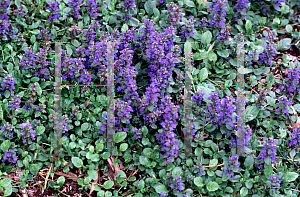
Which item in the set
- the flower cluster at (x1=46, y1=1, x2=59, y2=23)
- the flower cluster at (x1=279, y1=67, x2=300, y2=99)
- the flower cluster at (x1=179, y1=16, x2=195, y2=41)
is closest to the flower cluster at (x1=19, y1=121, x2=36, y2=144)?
the flower cluster at (x1=46, y1=1, x2=59, y2=23)

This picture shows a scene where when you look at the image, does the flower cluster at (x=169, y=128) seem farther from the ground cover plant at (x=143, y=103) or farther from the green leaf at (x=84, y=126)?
the green leaf at (x=84, y=126)

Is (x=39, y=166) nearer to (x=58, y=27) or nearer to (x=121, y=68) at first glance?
Answer: (x=121, y=68)

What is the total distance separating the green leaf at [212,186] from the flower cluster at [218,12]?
224 centimetres

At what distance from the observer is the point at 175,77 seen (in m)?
4.93

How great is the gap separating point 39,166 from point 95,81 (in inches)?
51.7

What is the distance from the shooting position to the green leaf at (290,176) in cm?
426

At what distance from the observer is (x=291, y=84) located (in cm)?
485

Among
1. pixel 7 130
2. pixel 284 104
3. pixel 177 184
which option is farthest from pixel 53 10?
pixel 284 104

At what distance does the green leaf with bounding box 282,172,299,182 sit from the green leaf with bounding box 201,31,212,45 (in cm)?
204

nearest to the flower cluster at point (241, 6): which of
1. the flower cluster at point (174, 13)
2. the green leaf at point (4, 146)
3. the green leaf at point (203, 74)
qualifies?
the flower cluster at point (174, 13)

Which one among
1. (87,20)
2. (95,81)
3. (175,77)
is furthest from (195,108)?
(87,20)

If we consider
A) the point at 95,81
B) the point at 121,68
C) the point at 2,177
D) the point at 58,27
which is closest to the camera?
the point at 2,177

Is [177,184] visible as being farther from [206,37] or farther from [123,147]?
[206,37]

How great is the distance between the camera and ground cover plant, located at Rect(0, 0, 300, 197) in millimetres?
4191
